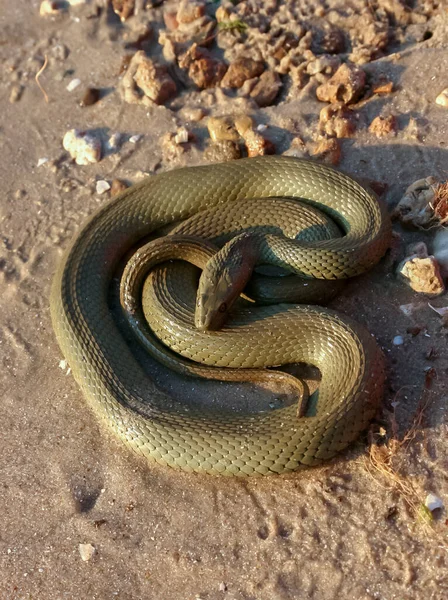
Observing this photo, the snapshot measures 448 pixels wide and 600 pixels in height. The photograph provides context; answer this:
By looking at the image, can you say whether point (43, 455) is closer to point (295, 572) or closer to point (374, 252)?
point (295, 572)

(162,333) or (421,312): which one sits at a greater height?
(162,333)

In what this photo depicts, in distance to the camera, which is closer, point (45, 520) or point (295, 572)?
point (295, 572)

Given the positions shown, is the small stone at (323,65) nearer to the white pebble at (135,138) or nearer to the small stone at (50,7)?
the white pebble at (135,138)

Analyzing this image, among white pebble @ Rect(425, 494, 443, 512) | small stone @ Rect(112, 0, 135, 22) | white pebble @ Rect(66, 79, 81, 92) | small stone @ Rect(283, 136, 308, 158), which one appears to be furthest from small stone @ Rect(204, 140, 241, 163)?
white pebble @ Rect(425, 494, 443, 512)

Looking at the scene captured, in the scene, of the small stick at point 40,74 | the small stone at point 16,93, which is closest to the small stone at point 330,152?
the small stick at point 40,74

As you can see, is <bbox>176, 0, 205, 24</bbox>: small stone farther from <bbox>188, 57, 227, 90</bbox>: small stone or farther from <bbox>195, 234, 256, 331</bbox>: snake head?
<bbox>195, 234, 256, 331</bbox>: snake head

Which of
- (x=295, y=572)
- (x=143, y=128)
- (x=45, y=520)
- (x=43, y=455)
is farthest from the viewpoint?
(x=143, y=128)

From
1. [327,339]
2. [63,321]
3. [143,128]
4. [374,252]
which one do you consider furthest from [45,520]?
[143,128]

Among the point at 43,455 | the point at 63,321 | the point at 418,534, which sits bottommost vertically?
the point at 418,534
